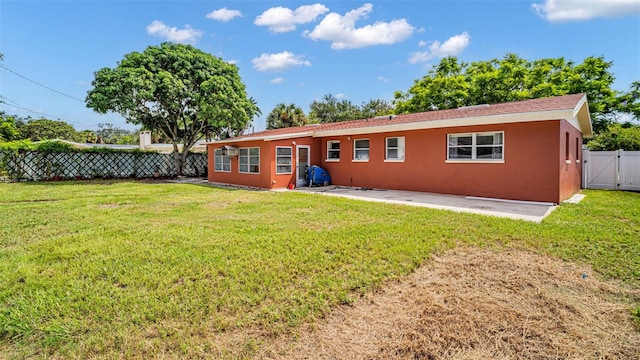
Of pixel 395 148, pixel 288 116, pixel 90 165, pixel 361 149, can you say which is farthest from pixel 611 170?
pixel 288 116

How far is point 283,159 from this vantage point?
14258 mm

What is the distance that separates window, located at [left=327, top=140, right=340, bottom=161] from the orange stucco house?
5cm

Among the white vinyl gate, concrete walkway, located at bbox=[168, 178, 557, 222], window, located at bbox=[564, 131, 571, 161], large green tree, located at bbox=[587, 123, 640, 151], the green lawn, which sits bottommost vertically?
the green lawn

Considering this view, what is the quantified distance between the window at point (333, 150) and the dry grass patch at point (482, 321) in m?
11.3

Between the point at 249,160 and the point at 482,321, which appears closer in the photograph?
the point at 482,321

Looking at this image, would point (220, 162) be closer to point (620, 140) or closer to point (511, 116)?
point (511, 116)

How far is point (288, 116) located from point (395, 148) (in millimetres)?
22429

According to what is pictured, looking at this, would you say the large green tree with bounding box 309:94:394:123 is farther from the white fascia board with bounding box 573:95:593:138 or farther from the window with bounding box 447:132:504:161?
the window with bounding box 447:132:504:161

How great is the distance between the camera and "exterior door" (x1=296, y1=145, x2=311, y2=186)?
48.5ft

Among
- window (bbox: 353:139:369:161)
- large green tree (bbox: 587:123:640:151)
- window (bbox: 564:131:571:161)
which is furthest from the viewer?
large green tree (bbox: 587:123:640:151)

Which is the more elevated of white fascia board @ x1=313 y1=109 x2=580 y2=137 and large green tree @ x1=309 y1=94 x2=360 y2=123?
large green tree @ x1=309 y1=94 x2=360 y2=123

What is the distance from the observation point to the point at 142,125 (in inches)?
776

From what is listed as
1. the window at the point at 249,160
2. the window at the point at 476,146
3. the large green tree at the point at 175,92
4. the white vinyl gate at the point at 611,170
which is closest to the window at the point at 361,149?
the window at the point at 476,146

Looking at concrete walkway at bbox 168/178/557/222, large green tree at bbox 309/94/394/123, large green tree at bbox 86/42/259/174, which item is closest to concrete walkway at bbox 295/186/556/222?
concrete walkway at bbox 168/178/557/222
